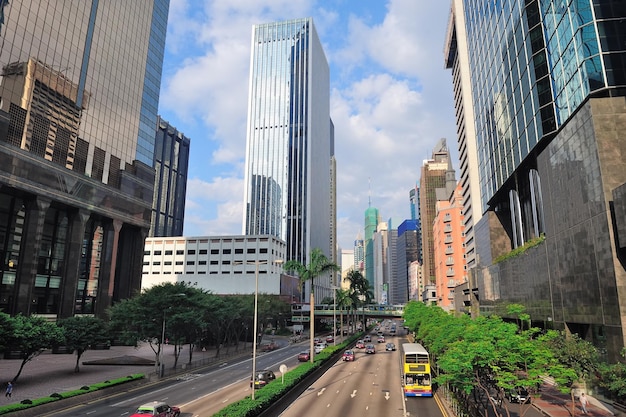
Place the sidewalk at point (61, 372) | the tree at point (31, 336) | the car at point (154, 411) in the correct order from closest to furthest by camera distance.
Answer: the car at point (154, 411), the tree at point (31, 336), the sidewalk at point (61, 372)

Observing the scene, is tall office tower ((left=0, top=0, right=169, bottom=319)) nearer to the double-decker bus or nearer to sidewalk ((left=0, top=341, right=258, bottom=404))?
sidewalk ((left=0, top=341, right=258, bottom=404))

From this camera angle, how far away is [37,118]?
6588 centimetres

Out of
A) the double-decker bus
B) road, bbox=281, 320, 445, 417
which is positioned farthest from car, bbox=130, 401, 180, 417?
the double-decker bus

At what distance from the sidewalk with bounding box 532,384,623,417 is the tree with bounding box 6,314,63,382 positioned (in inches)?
1605

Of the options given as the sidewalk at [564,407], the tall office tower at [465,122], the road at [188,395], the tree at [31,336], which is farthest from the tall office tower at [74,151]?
the tall office tower at [465,122]

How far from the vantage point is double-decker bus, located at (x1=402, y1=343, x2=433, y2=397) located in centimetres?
3519

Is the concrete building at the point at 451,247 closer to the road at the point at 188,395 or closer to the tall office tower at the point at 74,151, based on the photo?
the tall office tower at the point at 74,151

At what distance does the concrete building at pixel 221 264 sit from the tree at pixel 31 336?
99.4 meters

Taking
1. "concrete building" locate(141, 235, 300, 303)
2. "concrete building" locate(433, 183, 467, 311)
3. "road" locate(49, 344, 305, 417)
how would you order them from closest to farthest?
"road" locate(49, 344, 305, 417), "concrete building" locate(433, 183, 467, 311), "concrete building" locate(141, 235, 300, 303)

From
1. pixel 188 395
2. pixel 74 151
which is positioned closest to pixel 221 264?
pixel 74 151

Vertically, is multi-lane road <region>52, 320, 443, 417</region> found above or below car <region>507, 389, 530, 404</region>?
below

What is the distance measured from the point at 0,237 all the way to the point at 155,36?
57.9 metres

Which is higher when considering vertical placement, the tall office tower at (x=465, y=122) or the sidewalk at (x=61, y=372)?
the tall office tower at (x=465, y=122)

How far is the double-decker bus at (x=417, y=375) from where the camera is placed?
35.2 meters
